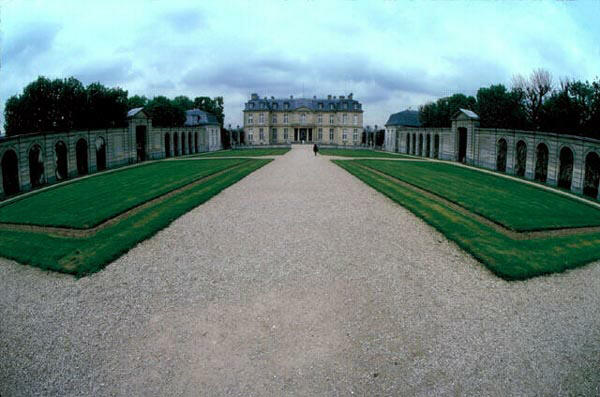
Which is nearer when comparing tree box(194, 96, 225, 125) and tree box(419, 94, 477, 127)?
tree box(419, 94, 477, 127)

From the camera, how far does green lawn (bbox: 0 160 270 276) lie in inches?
427

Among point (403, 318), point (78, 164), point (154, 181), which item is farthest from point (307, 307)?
point (78, 164)

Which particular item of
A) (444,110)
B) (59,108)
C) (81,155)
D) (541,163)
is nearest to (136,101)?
(59,108)

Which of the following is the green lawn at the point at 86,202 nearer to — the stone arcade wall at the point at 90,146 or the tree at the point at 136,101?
the stone arcade wall at the point at 90,146

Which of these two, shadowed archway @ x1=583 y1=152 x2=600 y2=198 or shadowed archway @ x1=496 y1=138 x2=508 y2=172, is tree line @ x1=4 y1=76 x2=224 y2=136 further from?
shadowed archway @ x1=583 y1=152 x2=600 y2=198

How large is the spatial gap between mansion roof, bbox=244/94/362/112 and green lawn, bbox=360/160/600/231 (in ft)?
235

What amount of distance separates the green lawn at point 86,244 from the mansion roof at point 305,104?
273ft

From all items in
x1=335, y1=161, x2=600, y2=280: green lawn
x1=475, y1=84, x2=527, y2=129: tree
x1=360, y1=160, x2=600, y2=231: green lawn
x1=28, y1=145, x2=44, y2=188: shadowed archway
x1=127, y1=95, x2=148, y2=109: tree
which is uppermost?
x1=127, y1=95, x2=148, y2=109: tree

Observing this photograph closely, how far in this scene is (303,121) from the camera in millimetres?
97250

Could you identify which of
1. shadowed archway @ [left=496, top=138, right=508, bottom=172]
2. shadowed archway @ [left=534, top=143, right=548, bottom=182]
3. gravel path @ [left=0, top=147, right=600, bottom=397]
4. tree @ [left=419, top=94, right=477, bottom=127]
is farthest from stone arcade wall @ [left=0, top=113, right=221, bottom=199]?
tree @ [left=419, top=94, right=477, bottom=127]

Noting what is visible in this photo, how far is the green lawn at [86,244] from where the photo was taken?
35.6 ft

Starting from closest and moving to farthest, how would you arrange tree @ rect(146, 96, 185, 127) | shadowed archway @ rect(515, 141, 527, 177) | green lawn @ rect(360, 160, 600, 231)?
green lawn @ rect(360, 160, 600, 231) → shadowed archway @ rect(515, 141, 527, 177) → tree @ rect(146, 96, 185, 127)

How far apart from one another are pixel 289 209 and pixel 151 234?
575 cm

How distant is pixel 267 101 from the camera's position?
9825 cm
